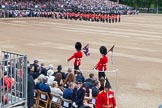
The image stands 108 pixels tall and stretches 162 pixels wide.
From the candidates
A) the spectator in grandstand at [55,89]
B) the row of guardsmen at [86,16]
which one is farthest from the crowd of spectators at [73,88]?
the row of guardsmen at [86,16]

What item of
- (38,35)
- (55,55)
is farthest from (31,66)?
(38,35)

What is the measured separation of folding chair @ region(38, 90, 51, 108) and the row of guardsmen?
3697 centimetres

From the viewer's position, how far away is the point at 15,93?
7578 mm

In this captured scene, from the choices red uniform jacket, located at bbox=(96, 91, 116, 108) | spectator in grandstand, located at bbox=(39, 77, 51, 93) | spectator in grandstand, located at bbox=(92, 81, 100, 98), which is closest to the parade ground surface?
spectator in grandstand, located at bbox=(92, 81, 100, 98)

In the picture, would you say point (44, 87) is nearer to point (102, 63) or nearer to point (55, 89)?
point (55, 89)

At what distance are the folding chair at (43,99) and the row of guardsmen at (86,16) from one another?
3697 centimetres

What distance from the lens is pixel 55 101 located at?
966cm

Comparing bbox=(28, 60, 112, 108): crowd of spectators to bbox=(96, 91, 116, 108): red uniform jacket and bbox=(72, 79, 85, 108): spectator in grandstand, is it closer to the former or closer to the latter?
bbox=(72, 79, 85, 108): spectator in grandstand

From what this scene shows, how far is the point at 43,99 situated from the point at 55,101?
43cm

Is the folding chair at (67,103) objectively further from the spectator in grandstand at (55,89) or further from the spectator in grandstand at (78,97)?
the spectator in grandstand at (55,89)

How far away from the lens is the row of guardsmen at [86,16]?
153 feet

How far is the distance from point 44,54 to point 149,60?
18.2 feet

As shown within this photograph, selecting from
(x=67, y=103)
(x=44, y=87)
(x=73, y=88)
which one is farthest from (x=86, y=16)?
(x=67, y=103)

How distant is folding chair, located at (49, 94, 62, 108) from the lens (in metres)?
9.60
